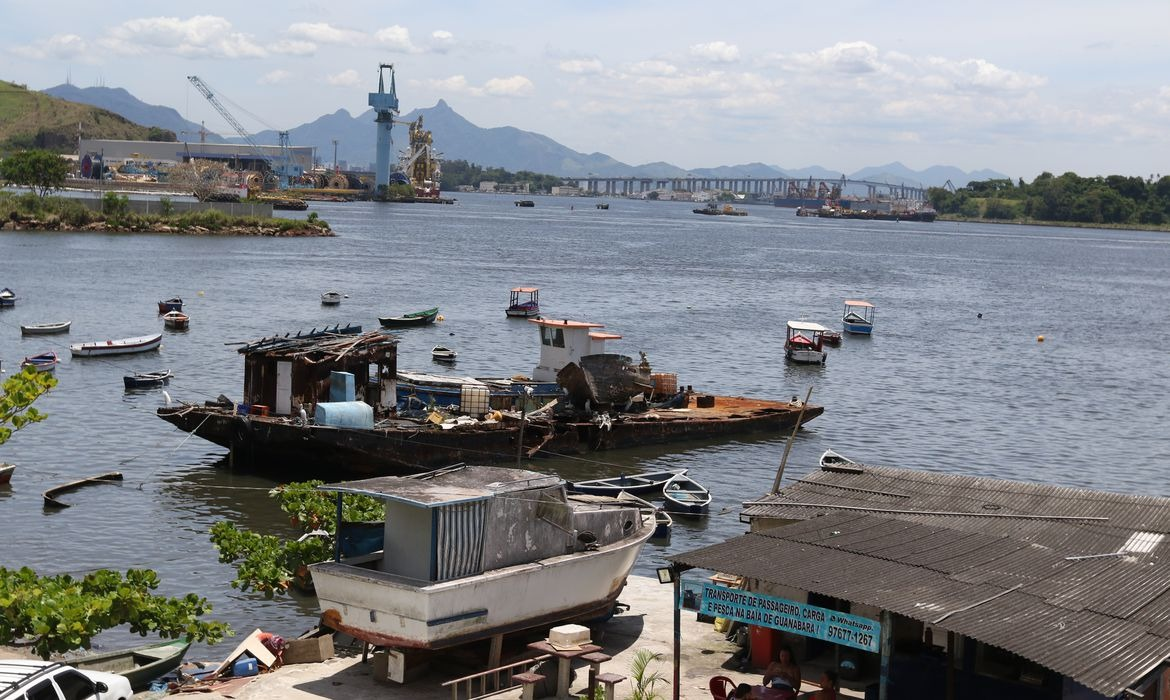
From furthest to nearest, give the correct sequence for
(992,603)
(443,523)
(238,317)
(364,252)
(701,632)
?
1. (364,252)
2. (238,317)
3. (701,632)
4. (443,523)
5. (992,603)

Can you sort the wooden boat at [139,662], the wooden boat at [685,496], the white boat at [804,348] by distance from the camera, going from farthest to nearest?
the white boat at [804,348] → the wooden boat at [685,496] → the wooden boat at [139,662]

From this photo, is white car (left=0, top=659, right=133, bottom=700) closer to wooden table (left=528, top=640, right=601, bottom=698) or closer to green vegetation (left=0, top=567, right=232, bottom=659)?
green vegetation (left=0, top=567, right=232, bottom=659)

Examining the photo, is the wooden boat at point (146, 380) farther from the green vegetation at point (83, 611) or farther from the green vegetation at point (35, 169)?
the green vegetation at point (35, 169)

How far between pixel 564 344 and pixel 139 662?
24.9 meters

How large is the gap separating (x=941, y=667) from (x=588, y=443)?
24.8m

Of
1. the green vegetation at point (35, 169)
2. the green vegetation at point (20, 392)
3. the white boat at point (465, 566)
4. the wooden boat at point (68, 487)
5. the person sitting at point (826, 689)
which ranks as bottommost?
the wooden boat at point (68, 487)

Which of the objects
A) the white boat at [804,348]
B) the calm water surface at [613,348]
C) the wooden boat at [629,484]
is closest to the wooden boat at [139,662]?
the calm water surface at [613,348]

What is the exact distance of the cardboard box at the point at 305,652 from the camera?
65.1ft

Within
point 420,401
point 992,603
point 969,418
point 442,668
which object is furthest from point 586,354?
point 992,603

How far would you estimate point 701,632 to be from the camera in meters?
20.9

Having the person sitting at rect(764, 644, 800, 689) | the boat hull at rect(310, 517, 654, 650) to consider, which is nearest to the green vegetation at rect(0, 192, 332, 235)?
the boat hull at rect(310, 517, 654, 650)

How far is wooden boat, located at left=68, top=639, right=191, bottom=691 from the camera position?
18.8m

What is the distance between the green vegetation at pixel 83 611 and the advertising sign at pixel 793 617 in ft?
26.5

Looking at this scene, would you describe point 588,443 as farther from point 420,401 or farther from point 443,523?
point 443,523
